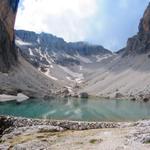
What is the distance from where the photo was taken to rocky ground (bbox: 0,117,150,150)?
111 feet

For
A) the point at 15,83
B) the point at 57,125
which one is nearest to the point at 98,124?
the point at 57,125

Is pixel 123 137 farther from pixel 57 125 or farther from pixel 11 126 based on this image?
pixel 11 126

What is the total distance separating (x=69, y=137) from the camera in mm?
39000

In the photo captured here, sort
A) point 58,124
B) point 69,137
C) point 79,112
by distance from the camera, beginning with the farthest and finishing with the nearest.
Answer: point 79,112, point 58,124, point 69,137

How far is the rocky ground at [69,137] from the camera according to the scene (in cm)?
3369

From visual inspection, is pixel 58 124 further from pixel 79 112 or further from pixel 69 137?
pixel 79 112

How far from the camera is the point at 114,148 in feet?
104

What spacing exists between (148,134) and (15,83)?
151323 millimetres

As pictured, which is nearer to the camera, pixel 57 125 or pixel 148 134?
pixel 148 134

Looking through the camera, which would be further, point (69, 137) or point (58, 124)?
point (58, 124)

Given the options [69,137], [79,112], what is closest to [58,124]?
[69,137]

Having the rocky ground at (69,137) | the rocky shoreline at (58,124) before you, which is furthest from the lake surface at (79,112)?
the rocky ground at (69,137)

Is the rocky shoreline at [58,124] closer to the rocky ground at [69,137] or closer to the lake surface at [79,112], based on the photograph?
the rocky ground at [69,137]

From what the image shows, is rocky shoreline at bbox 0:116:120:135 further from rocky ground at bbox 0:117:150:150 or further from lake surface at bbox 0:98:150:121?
lake surface at bbox 0:98:150:121
